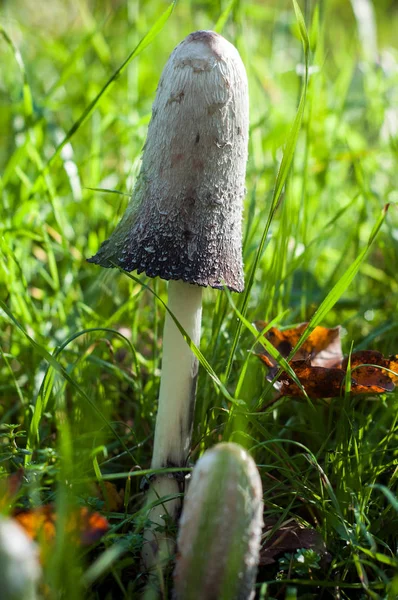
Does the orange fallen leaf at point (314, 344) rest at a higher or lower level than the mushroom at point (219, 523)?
higher

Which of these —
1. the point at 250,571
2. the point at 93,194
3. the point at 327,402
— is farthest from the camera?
the point at 93,194

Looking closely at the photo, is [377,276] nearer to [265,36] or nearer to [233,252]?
[233,252]

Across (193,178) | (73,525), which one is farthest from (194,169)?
(73,525)

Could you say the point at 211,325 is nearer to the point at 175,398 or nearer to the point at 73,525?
the point at 175,398

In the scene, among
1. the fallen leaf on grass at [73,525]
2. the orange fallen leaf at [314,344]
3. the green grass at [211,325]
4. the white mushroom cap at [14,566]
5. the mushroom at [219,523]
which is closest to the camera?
the white mushroom cap at [14,566]

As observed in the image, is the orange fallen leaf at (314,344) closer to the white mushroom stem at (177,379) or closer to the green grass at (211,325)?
the green grass at (211,325)

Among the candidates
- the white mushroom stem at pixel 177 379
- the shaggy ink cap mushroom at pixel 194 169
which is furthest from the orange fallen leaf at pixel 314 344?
the shaggy ink cap mushroom at pixel 194 169

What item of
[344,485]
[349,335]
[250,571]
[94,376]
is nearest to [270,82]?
[349,335]
